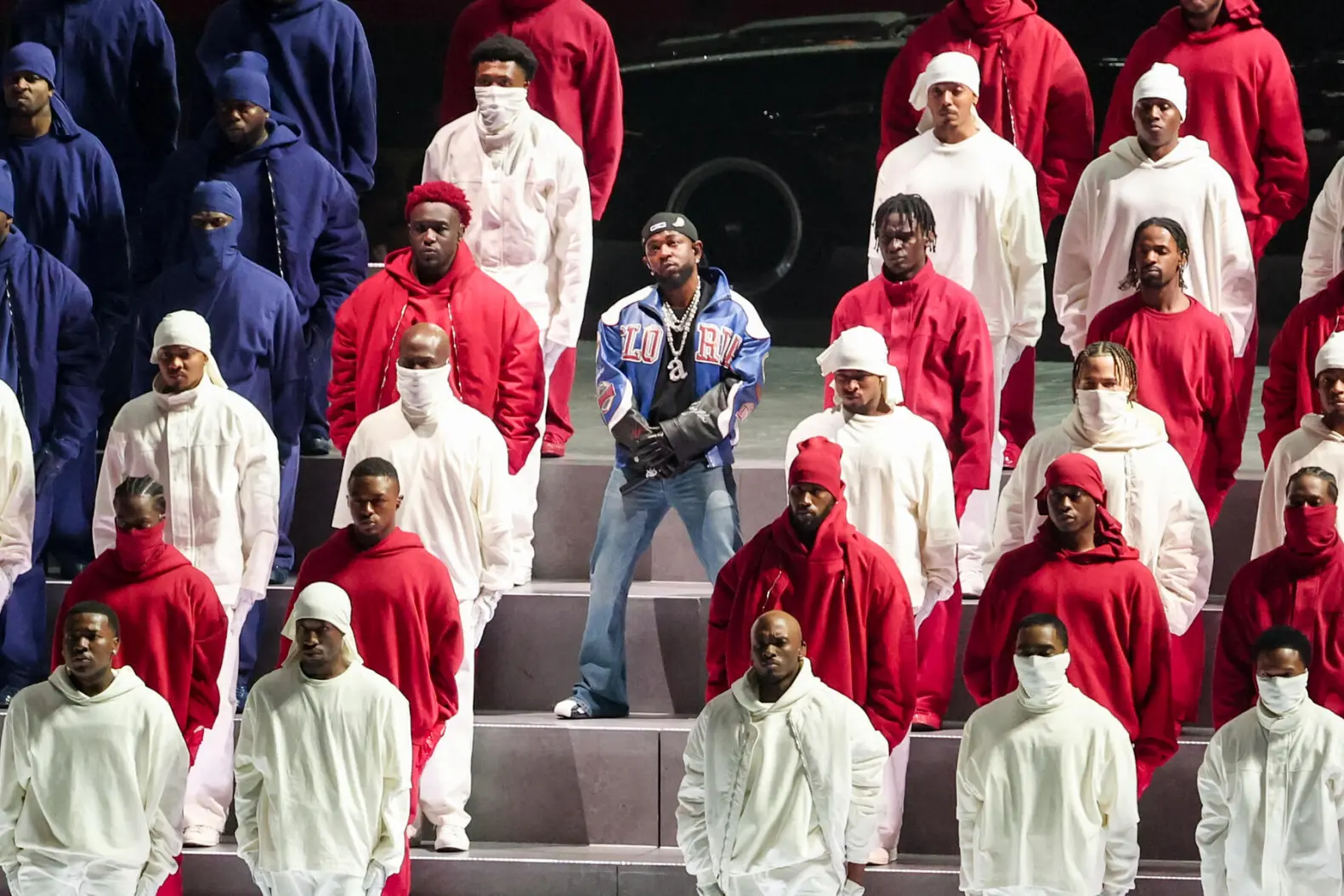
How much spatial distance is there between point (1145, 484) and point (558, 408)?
2.71m

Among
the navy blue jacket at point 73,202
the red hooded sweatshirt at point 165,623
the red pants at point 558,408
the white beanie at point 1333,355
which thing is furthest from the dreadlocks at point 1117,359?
the navy blue jacket at point 73,202

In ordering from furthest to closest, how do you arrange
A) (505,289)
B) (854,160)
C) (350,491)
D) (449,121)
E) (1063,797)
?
1. (854,160)
2. (449,121)
3. (505,289)
4. (350,491)
5. (1063,797)

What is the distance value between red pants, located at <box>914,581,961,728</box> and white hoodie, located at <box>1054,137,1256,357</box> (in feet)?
4.07

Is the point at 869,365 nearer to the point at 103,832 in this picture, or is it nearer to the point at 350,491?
the point at 350,491

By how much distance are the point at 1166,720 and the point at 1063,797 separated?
1.69ft

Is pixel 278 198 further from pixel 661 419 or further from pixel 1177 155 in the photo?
pixel 1177 155

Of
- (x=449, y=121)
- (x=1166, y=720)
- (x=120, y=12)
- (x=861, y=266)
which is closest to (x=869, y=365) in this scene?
(x=1166, y=720)

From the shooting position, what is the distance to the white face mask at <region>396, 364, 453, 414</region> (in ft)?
30.7

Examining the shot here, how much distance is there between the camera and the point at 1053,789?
837cm

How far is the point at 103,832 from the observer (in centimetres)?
864

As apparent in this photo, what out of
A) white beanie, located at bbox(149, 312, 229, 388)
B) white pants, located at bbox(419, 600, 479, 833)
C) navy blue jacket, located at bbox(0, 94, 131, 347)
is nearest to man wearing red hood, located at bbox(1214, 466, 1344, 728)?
white pants, located at bbox(419, 600, 479, 833)

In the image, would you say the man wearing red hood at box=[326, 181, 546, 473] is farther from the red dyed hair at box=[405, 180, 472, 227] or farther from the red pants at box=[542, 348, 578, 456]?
the red pants at box=[542, 348, 578, 456]

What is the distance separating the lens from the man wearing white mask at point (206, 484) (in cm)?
949

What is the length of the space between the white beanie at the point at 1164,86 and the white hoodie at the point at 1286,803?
8.09 feet
